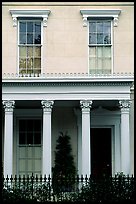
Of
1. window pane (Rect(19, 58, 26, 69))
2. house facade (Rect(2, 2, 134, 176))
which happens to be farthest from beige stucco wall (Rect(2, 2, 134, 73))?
window pane (Rect(19, 58, 26, 69))

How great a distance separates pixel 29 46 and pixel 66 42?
5.12 ft

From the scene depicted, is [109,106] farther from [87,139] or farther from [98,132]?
[87,139]

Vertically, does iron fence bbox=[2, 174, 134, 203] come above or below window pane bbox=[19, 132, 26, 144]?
below

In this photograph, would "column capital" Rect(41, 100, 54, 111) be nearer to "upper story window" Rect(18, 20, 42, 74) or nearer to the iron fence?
"upper story window" Rect(18, 20, 42, 74)

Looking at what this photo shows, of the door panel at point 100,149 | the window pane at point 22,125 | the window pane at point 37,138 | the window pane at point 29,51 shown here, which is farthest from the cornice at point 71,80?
the window pane at point 37,138

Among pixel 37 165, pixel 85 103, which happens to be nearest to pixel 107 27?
pixel 85 103

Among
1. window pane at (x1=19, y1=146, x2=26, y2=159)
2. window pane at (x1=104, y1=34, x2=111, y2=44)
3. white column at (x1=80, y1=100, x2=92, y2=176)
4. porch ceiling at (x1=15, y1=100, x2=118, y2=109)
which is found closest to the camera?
white column at (x1=80, y1=100, x2=92, y2=176)

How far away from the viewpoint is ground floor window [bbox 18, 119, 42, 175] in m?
17.0

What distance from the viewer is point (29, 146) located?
17.1 meters

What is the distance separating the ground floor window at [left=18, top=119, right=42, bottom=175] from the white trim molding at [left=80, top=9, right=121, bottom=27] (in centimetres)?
486

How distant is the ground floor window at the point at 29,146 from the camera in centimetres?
1697

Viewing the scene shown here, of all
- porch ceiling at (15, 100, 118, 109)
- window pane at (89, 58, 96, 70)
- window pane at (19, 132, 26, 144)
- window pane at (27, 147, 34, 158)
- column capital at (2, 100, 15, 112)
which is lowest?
window pane at (27, 147, 34, 158)

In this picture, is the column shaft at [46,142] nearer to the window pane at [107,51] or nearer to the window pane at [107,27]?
the window pane at [107,51]

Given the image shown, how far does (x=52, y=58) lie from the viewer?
16734 millimetres
